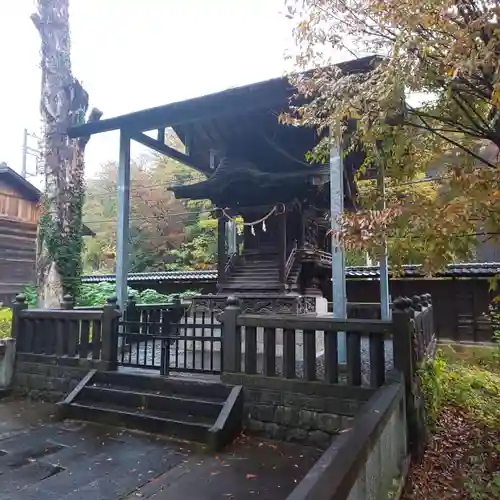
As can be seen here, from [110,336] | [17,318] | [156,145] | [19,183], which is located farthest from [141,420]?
[19,183]

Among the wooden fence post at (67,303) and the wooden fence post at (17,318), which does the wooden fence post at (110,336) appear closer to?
the wooden fence post at (67,303)

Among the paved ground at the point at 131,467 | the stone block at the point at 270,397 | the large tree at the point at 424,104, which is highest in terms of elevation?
the large tree at the point at 424,104

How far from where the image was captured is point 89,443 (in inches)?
176

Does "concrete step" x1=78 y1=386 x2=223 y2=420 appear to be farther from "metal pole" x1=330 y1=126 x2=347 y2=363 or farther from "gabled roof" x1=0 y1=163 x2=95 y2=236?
"gabled roof" x1=0 y1=163 x2=95 y2=236

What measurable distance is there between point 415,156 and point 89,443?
4516mm

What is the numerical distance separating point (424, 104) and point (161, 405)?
14.2 ft

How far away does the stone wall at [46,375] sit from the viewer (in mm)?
6035

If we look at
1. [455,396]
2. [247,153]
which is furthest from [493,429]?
[247,153]

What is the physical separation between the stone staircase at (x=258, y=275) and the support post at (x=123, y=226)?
2343 mm

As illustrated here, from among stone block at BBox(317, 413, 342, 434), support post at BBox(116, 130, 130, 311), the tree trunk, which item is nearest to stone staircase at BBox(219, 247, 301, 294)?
support post at BBox(116, 130, 130, 311)

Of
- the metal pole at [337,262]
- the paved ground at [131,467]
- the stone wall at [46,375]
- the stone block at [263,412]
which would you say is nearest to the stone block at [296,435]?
the paved ground at [131,467]

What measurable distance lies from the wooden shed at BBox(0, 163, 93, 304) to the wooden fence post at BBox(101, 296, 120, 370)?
11.0 metres

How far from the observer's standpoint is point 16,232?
1546 centimetres

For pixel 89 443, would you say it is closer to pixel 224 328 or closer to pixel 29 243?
pixel 224 328
